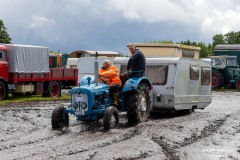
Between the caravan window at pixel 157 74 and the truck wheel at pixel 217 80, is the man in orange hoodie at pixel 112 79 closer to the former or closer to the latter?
the caravan window at pixel 157 74

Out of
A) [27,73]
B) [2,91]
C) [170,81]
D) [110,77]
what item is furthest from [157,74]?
[27,73]

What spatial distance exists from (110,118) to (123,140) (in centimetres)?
150

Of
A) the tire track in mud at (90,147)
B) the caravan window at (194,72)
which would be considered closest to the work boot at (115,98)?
the tire track in mud at (90,147)

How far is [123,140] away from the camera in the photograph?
32.3 ft

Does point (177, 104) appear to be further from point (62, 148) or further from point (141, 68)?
point (62, 148)

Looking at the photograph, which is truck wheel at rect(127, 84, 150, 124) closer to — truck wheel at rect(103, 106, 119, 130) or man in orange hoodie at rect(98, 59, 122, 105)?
man in orange hoodie at rect(98, 59, 122, 105)

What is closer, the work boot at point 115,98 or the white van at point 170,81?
the work boot at point 115,98

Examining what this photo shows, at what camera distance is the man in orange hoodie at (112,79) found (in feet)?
40.3

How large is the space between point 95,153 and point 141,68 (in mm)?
4832

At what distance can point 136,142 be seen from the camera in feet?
31.4

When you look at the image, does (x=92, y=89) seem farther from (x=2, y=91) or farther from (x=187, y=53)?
(x=187, y=53)

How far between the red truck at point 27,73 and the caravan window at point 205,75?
8.55 meters

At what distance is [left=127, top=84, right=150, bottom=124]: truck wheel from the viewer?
12438 millimetres

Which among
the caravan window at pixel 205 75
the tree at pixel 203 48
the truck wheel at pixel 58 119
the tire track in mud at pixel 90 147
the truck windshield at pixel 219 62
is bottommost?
the tire track in mud at pixel 90 147
